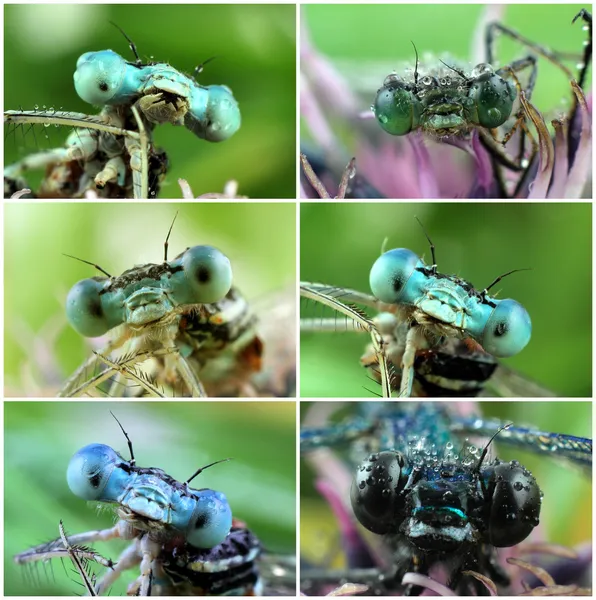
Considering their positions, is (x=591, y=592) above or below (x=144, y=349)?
below

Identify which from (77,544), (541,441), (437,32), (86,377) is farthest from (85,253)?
(541,441)

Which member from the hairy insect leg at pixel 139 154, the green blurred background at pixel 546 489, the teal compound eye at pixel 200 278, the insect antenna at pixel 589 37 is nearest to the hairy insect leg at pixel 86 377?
the teal compound eye at pixel 200 278

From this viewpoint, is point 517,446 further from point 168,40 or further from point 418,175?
point 168,40

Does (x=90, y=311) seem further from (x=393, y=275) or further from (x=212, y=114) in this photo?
(x=393, y=275)

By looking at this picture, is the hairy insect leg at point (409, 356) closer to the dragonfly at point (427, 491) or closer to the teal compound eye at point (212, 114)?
the dragonfly at point (427, 491)

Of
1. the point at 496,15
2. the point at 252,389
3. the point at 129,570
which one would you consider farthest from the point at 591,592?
the point at 496,15

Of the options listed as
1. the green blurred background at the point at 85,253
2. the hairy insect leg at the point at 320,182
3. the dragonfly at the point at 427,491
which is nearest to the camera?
the dragonfly at the point at 427,491

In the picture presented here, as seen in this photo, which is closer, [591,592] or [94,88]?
[94,88]
